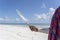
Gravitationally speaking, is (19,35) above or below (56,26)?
above

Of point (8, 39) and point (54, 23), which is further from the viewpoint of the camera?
point (8, 39)

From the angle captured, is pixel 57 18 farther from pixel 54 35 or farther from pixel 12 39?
pixel 12 39

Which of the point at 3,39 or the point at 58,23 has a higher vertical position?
the point at 3,39

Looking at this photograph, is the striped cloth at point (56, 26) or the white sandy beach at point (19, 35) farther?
the white sandy beach at point (19, 35)

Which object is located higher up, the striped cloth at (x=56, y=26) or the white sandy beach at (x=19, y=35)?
the white sandy beach at (x=19, y=35)

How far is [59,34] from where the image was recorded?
110cm

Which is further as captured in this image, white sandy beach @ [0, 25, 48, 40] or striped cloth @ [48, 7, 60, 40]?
white sandy beach @ [0, 25, 48, 40]

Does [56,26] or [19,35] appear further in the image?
[19,35]

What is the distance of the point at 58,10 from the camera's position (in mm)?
1116

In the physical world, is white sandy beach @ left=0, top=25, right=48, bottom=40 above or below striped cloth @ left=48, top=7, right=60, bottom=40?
above

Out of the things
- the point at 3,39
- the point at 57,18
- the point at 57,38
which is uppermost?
the point at 3,39

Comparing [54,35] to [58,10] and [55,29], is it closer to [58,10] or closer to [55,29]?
[55,29]

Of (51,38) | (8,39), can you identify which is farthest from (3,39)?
(51,38)

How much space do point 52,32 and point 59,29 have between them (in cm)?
6
